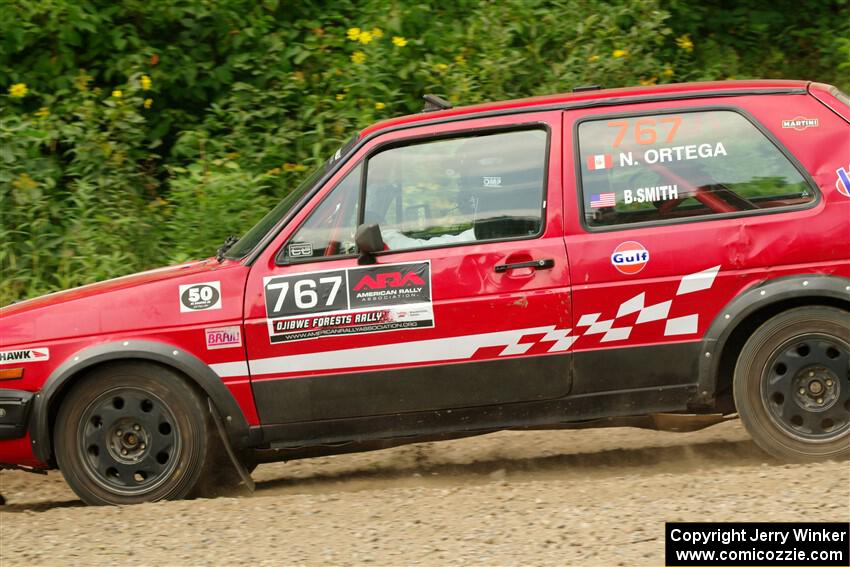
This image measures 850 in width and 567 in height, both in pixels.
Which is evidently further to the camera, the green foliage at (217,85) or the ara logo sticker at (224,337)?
the green foliage at (217,85)

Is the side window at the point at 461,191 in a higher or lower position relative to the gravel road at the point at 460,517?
higher

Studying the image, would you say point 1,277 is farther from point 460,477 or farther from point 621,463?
point 621,463

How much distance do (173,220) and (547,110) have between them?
418 centimetres

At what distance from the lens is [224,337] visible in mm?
5344

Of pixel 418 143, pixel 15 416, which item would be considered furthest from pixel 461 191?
pixel 15 416

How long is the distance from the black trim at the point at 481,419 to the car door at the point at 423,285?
0.17 feet

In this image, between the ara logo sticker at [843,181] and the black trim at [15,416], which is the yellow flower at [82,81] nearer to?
the black trim at [15,416]

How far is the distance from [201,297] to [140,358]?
1.37ft

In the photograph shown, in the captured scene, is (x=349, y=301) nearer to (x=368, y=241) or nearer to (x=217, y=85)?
(x=368, y=241)

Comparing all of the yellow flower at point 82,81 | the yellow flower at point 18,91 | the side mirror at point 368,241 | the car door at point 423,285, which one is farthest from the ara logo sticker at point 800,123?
the yellow flower at point 18,91

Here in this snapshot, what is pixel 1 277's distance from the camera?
8344 mm

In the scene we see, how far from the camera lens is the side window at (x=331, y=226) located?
538cm

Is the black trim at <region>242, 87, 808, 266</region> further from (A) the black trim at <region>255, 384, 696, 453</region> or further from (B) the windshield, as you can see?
(A) the black trim at <region>255, 384, 696, 453</region>

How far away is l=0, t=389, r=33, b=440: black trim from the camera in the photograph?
541 centimetres
